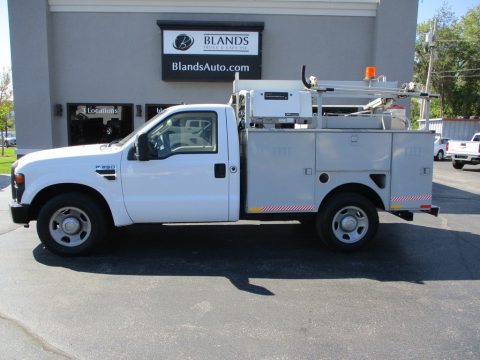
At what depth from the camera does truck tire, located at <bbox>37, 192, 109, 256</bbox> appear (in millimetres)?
5852

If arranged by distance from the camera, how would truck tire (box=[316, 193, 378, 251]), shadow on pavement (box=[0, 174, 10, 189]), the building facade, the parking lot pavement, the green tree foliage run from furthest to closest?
the green tree foliage
shadow on pavement (box=[0, 174, 10, 189])
the building facade
truck tire (box=[316, 193, 378, 251])
the parking lot pavement

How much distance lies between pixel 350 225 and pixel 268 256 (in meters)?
1.24

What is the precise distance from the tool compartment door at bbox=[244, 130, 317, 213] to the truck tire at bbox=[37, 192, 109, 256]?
202 cm

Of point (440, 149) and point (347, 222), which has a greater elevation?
point (347, 222)

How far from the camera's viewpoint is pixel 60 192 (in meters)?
5.99

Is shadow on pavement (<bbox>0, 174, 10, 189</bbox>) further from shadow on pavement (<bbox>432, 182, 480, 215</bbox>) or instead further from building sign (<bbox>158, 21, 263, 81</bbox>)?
shadow on pavement (<bbox>432, 182, 480, 215</bbox>)

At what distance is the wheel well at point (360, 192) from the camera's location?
6391 millimetres

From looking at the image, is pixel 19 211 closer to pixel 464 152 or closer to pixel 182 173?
pixel 182 173

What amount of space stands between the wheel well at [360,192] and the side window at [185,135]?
5.83 ft

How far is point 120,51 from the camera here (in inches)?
464

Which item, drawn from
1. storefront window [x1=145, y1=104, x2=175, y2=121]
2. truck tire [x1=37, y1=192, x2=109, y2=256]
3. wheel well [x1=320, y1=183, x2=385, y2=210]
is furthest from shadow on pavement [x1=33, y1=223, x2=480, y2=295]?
storefront window [x1=145, y1=104, x2=175, y2=121]

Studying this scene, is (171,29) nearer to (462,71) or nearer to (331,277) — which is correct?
(331,277)

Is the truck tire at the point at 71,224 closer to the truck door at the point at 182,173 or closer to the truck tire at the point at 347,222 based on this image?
the truck door at the point at 182,173

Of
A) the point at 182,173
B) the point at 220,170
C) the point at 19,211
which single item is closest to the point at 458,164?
the point at 220,170
